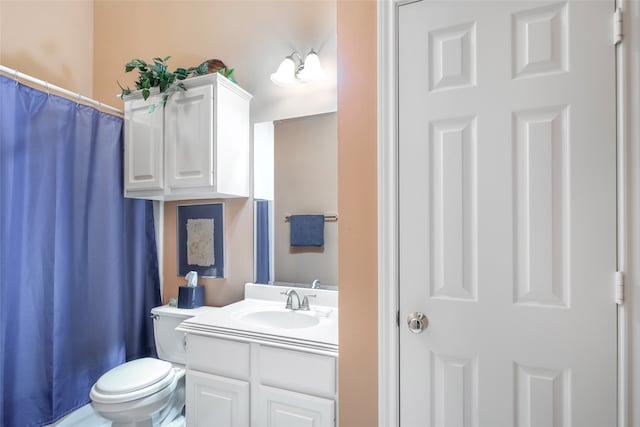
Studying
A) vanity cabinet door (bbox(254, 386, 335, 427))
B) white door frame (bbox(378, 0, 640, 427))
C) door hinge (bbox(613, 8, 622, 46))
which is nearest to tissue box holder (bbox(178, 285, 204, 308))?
vanity cabinet door (bbox(254, 386, 335, 427))

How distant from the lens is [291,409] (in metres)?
1.32

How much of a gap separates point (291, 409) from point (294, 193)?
107 cm

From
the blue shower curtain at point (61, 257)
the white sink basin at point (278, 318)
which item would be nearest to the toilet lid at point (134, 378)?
the blue shower curtain at point (61, 257)

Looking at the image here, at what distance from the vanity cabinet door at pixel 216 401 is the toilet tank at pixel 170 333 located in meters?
0.51

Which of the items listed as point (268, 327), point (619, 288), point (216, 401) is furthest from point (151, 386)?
point (619, 288)

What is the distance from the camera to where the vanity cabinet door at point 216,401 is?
1.41 meters

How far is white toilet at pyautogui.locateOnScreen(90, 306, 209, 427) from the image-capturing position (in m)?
1.54

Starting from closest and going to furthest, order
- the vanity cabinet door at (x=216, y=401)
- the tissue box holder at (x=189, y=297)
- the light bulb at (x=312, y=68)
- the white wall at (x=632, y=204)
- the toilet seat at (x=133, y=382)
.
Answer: the white wall at (x=632, y=204), the vanity cabinet door at (x=216, y=401), the toilet seat at (x=133, y=382), the light bulb at (x=312, y=68), the tissue box holder at (x=189, y=297)

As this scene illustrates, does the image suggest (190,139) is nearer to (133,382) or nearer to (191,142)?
(191,142)

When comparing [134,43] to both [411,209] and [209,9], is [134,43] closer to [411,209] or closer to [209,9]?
[209,9]

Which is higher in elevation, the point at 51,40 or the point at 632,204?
the point at 51,40

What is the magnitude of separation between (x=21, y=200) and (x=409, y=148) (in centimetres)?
182

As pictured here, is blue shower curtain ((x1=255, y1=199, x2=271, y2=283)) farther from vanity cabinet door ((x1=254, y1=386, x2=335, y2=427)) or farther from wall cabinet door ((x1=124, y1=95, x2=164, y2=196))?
vanity cabinet door ((x1=254, y1=386, x2=335, y2=427))

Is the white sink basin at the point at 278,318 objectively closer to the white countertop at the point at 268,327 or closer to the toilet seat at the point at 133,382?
the white countertop at the point at 268,327
